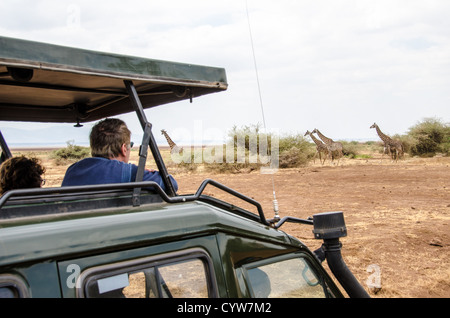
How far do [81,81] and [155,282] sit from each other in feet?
→ 5.16

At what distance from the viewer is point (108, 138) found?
284cm

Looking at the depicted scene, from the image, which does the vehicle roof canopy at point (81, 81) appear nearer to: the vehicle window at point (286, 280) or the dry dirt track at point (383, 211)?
the vehicle window at point (286, 280)

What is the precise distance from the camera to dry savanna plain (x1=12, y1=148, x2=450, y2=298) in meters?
6.08

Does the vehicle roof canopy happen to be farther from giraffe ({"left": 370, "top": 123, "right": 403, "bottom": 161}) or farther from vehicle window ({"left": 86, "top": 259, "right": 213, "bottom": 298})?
giraffe ({"left": 370, "top": 123, "right": 403, "bottom": 161})

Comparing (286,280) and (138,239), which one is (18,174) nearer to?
(138,239)

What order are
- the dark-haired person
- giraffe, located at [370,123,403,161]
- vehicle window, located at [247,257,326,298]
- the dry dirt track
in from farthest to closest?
giraffe, located at [370,123,403,161] → the dry dirt track → the dark-haired person → vehicle window, located at [247,257,326,298]

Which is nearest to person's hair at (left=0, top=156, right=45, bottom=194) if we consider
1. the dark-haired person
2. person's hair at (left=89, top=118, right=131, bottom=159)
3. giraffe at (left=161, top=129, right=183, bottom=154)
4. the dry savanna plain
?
the dark-haired person

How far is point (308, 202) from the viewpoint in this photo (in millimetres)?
12500

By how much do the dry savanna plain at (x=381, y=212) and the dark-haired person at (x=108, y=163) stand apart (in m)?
3.83

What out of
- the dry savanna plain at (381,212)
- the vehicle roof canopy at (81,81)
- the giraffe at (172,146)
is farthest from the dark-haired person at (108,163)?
the giraffe at (172,146)

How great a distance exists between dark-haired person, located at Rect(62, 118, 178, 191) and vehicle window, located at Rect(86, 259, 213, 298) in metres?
0.84

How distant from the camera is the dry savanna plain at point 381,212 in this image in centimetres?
608
